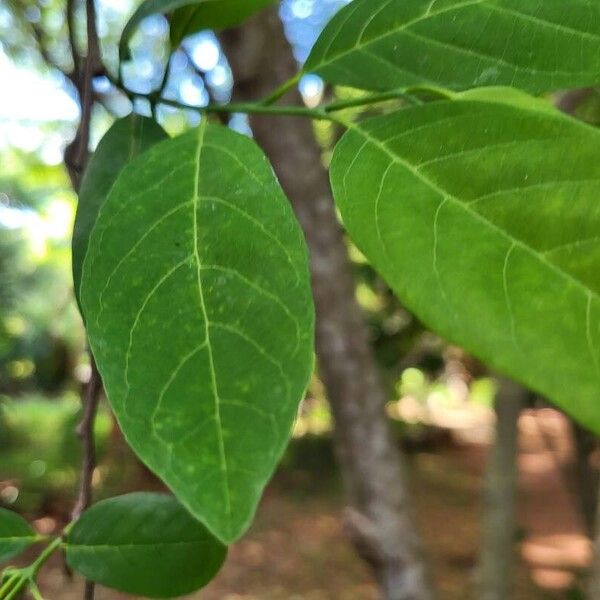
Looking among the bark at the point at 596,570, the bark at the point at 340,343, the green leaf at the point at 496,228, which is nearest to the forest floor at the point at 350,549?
the bark at the point at 340,343

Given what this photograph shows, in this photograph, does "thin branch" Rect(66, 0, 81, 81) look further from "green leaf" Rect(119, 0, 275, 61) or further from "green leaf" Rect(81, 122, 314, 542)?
"green leaf" Rect(81, 122, 314, 542)

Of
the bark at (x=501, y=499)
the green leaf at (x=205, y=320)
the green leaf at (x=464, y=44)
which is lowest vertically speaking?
the bark at (x=501, y=499)

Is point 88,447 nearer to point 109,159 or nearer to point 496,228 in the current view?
point 109,159

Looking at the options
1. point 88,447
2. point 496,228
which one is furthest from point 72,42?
point 496,228

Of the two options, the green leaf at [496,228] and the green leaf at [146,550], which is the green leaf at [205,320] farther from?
the green leaf at [146,550]

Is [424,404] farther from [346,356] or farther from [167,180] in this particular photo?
[167,180]

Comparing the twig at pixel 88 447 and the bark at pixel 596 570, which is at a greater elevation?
the twig at pixel 88 447

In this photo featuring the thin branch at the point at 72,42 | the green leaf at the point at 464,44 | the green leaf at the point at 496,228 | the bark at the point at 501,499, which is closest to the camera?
the green leaf at the point at 496,228

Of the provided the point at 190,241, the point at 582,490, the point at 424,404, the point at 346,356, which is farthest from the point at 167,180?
the point at 424,404
